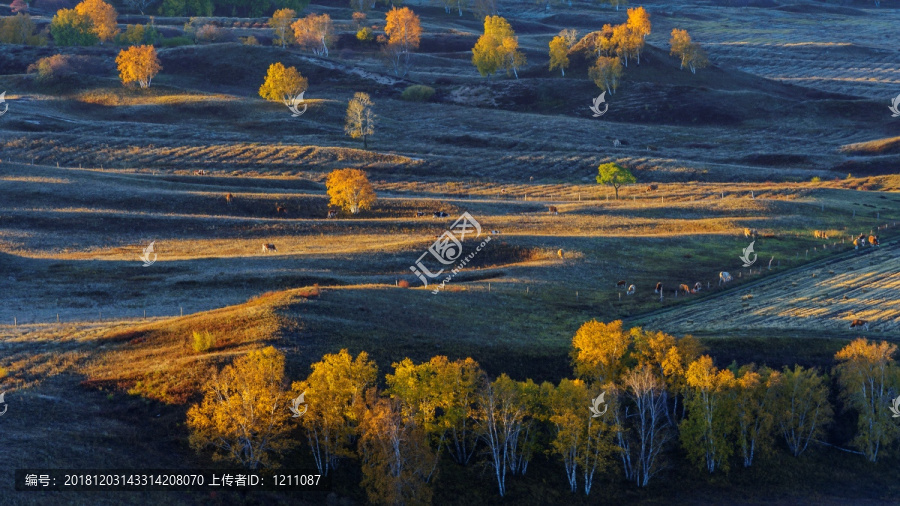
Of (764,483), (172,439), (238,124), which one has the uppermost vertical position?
(238,124)

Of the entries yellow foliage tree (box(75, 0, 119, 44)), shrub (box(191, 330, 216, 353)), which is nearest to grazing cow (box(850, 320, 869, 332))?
shrub (box(191, 330, 216, 353))

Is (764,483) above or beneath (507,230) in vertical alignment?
beneath

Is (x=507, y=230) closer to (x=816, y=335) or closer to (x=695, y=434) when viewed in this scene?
(x=816, y=335)

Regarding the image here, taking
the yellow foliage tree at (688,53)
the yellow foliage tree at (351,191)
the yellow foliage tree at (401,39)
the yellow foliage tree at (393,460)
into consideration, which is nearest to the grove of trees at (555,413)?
the yellow foliage tree at (393,460)

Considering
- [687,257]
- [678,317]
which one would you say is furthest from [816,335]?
[687,257]

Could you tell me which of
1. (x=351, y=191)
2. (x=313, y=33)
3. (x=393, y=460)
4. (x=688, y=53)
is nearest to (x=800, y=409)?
(x=393, y=460)

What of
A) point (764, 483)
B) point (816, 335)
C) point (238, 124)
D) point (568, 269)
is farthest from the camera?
point (238, 124)
